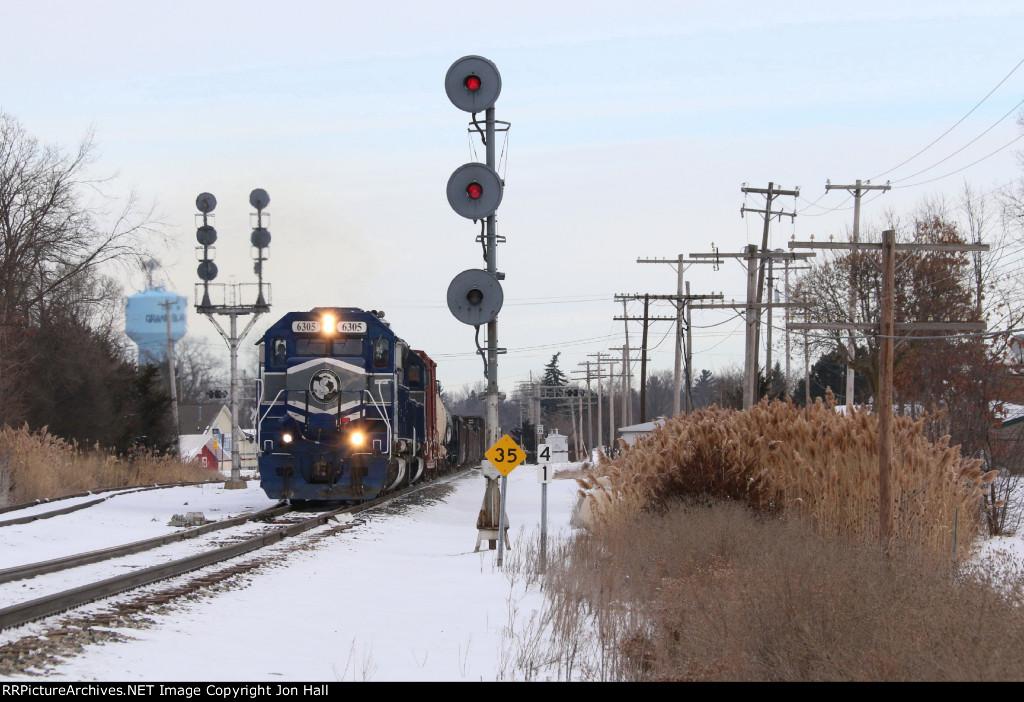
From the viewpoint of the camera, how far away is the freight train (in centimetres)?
2042

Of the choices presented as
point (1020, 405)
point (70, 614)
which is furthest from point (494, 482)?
point (1020, 405)

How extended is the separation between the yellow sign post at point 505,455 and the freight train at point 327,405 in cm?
689

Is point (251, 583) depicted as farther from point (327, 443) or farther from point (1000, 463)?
point (1000, 463)

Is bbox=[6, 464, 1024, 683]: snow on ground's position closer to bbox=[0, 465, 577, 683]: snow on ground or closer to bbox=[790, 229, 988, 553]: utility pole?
bbox=[0, 465, 577, 683]: snow on ground

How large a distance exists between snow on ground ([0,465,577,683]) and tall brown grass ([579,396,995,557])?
9.09 ft

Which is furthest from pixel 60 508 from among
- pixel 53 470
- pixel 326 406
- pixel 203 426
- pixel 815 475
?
pixel 203 426

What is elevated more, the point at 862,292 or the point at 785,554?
the point at 862,292

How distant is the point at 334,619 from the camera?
9078 millimetres

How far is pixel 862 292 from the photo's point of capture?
48062 mm

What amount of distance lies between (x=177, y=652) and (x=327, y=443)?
43.1ft

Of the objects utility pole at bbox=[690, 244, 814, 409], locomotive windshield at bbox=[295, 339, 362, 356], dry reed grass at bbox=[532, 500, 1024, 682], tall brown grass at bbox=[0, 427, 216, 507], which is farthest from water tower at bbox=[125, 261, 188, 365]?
dry reed grass at bbox=[532, 500, 1024, 682]

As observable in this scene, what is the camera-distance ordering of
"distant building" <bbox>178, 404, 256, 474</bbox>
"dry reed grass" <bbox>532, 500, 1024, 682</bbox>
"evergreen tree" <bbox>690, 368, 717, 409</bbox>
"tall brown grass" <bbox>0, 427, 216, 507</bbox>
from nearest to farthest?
"dry reed grass" <bbox>532, 500, 1024, 682</bbox>, "tall brown grass" <bbox>0, 427, 216, 507</bbox>, "distant building" <bbox>178, 404, 256, 474</bbox>, "evergreen tree" <bbox>690, 368, 717, 409</bbox>

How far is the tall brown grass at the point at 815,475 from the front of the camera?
53.2 ft

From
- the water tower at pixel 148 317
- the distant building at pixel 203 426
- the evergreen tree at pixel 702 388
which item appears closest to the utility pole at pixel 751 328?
the water tower at pixel 148 317
